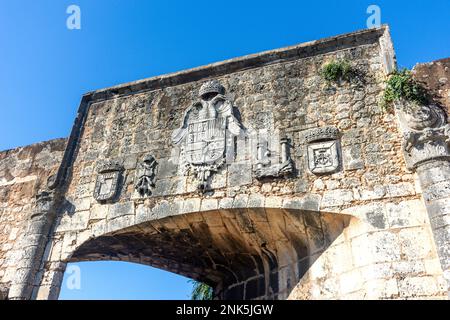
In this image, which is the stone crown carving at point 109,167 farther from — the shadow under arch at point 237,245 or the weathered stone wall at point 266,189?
the shadow under arch at point 237,245

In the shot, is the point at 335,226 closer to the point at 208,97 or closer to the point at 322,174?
the point at 322,174

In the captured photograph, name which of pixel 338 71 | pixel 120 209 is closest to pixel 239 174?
pixel 120 209

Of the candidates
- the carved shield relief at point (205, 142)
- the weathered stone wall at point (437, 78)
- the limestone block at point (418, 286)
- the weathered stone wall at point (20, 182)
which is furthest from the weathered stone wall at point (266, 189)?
the weathered stone wall at point (20, 182)

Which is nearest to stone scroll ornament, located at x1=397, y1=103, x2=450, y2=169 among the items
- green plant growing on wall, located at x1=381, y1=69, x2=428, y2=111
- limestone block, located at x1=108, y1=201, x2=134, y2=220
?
green plant growing on wall, located at x1=381, y1=69, x2=428, y2=111

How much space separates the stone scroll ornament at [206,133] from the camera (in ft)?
18.2

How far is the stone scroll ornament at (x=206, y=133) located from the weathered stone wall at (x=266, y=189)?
0.17 ft

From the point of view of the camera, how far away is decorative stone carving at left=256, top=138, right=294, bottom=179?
5105 mm

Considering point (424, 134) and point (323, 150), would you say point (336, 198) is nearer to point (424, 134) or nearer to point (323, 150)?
point (323, 150)

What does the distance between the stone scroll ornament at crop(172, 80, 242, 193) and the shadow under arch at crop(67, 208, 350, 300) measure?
0.66 metres

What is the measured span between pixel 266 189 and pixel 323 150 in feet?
2.84

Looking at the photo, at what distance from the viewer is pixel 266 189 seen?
5109mm
